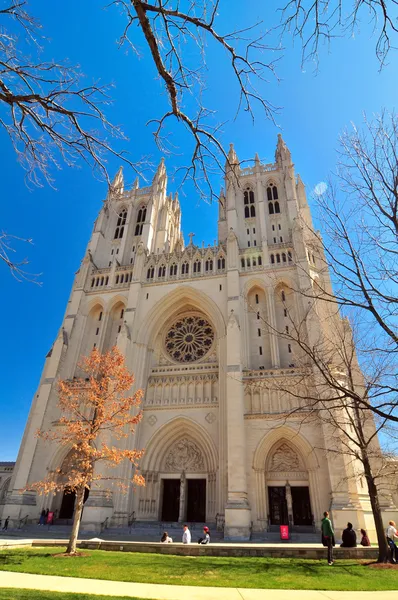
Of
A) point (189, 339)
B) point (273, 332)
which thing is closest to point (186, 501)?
point (189, 339)

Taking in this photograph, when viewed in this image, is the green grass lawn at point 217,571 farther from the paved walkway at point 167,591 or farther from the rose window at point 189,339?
the rose window at point 189,339

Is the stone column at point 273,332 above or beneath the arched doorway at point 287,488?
above

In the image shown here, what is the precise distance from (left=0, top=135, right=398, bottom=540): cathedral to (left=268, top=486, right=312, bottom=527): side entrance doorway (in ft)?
0.20

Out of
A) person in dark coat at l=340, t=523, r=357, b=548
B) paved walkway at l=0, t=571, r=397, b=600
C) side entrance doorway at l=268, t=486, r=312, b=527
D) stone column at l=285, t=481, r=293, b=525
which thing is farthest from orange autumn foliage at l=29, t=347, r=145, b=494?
stone column at l=285, t=481, r=293, b=525

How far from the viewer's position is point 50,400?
79.9 ft

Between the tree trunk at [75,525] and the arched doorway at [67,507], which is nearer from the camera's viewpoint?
the tree trunk at [75,525]

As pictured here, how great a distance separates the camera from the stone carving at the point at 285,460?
2053 cm

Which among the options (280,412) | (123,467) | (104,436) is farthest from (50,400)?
(280,412)

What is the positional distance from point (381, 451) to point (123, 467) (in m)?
14.9

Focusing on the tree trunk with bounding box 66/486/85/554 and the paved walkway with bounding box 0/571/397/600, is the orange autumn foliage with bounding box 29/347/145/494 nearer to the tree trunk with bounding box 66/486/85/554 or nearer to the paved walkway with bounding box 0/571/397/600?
the tree trunk with bounding box 66/486/85/554

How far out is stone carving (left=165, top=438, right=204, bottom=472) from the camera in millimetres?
22797

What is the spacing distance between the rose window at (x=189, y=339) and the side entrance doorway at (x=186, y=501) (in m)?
8.48

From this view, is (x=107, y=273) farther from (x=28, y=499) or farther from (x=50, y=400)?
(x=28, y=499)

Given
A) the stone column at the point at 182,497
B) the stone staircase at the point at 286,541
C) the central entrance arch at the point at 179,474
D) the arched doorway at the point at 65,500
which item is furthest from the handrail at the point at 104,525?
the stone staircase at the point at 286,541
